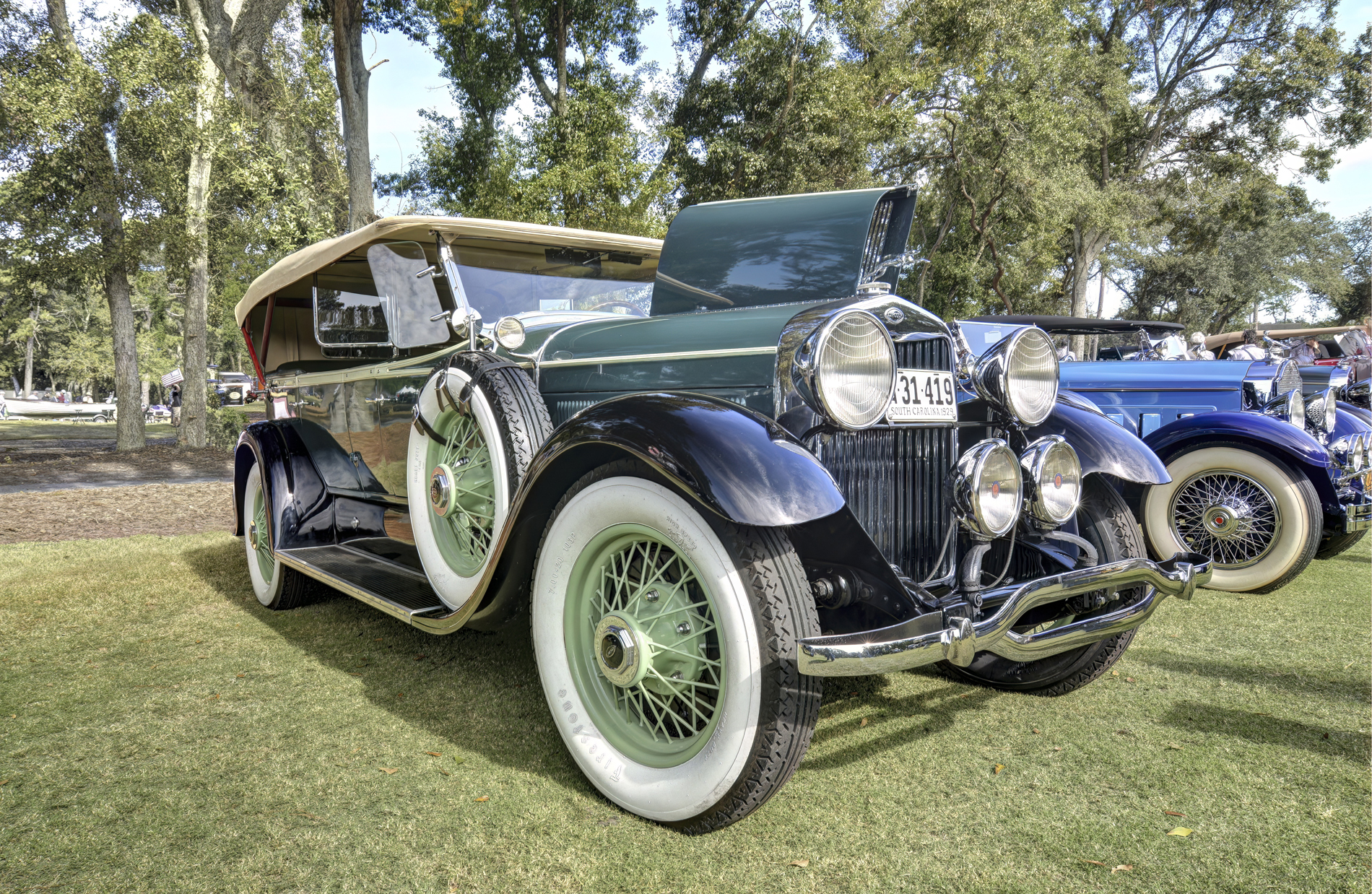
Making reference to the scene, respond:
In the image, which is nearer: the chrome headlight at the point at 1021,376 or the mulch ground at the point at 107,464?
the chrome headlight at the point at 1021,376

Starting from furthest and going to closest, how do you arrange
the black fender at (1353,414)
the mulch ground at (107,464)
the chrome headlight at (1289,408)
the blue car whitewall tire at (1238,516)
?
the mulch ground at (107,464), the black fender at (1353,414), the chrome headlight at (1289,408), the blue car whitewall tire at (1238,516)

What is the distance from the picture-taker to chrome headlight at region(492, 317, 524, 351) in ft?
9.97

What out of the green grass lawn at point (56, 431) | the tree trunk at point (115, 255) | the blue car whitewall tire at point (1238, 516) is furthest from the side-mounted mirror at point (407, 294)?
the green grass lawn at point (56, 431)

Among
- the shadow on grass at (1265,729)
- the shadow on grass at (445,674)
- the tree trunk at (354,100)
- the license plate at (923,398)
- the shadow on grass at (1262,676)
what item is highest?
the tree trunk at (354,100)

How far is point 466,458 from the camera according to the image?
3.14m

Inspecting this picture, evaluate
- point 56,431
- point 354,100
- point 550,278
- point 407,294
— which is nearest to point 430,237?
point 407,294

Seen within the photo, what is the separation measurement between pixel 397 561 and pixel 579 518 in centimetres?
170

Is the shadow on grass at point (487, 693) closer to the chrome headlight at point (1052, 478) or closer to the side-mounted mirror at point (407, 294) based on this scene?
the chrome headlight at point (1052, 478)

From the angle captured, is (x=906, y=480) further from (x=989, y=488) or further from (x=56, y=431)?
(x=56, y=431)

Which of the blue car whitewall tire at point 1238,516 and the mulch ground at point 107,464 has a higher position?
the blue car whitewall tire at point 1238,516

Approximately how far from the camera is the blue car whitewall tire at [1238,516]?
465 cm

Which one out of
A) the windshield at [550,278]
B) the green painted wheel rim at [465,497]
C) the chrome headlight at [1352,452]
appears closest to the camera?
the green painted wheel rim at [465,497]

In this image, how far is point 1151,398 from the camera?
5.89m

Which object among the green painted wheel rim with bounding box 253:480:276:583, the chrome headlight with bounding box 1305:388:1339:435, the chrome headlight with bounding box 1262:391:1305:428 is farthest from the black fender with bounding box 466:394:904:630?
the chrome headlight with bounding box 1305:388:1339:435
